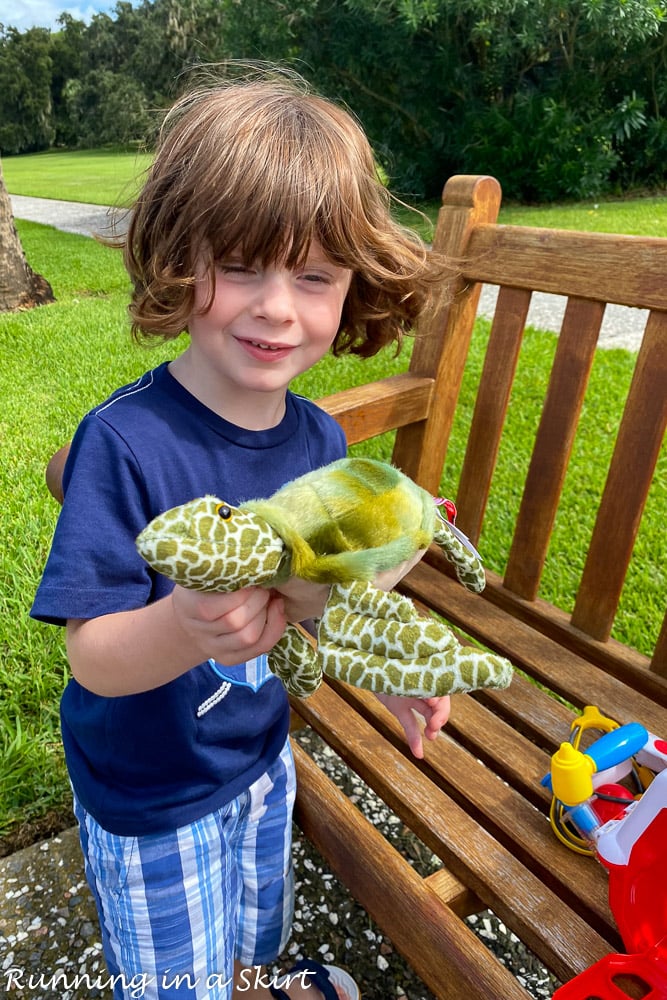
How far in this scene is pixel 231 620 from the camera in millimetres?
784

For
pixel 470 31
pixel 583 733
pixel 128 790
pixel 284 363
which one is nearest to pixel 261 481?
pixel 284 363

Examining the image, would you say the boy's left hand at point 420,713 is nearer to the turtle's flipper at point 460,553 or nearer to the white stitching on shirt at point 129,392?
the turtle's flipper at point 460,553

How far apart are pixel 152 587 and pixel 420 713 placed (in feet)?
1.49

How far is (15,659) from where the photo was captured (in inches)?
86.3

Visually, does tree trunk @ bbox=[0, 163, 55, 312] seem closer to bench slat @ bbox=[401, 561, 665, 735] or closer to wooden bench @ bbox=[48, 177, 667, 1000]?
wooden bench @ bbox=[48, 177, 667, 1000]

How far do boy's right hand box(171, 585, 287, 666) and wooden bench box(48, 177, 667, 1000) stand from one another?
25.4 inches

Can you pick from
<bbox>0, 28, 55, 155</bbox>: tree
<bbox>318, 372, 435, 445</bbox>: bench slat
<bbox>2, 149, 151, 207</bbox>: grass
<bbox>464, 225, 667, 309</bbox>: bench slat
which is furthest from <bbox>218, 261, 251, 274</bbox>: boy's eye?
<bbox>0, 28, 55, 155</bbox>: tree

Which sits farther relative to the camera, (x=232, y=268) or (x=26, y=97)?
(x=26, y=97)

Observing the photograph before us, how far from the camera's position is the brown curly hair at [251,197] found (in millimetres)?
1074

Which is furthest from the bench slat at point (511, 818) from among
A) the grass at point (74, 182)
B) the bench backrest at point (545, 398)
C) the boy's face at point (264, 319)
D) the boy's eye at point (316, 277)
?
the grass at point (74, 182)

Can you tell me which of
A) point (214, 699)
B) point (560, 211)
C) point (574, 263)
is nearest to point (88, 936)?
point (214, 699)

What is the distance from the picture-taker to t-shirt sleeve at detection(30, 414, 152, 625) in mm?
1023

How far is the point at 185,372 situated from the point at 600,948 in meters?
1.09

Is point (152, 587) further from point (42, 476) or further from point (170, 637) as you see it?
point (42, 476)
